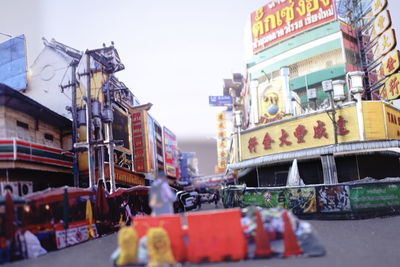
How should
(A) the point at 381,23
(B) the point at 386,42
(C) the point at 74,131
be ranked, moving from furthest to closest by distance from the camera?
(A) the point at 381,23, (B) the point at 386,42, (C) the point at 74,131

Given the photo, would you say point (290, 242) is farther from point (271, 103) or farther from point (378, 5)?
point (378, 5)

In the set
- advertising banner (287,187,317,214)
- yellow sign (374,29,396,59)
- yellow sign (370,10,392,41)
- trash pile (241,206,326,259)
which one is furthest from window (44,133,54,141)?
yellow sign (370,10,392,41)

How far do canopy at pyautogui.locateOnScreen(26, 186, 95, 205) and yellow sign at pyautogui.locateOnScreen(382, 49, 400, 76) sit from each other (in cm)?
2043

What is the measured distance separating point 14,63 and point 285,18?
2625cm

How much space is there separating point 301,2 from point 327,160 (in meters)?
21.6

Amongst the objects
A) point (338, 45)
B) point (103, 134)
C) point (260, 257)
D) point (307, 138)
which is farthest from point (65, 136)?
point (338, 45)

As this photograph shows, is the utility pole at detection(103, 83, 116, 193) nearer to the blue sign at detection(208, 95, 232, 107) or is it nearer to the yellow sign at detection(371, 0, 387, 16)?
the yellow sign at detection(371, 0, 387, 16)

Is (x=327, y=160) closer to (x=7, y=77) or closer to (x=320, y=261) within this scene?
(x=320, y=261)

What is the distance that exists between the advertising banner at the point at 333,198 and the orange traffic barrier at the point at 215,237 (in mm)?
10642

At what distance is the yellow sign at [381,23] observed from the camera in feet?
78.9

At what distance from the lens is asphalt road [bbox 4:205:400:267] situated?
760cm

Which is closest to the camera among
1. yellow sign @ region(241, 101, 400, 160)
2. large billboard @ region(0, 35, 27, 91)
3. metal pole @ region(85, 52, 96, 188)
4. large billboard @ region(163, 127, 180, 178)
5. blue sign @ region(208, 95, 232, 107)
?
yellow sign @ region(241, 101, 400, 160)

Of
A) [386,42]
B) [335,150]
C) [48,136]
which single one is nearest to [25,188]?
[48,136]

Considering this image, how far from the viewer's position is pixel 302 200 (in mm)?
17984
